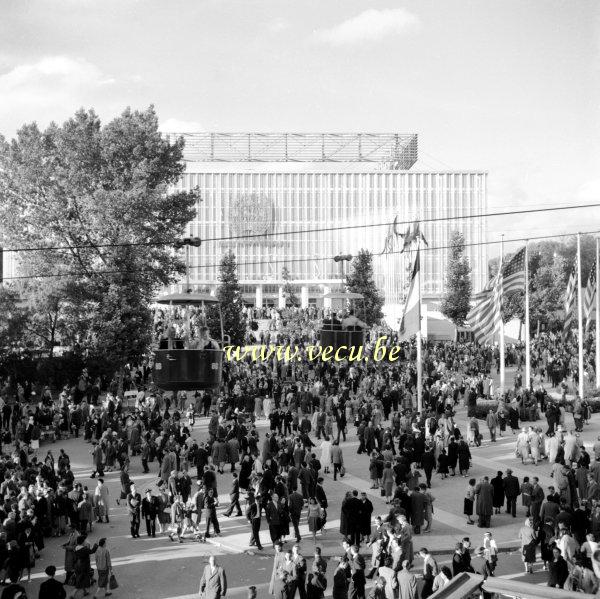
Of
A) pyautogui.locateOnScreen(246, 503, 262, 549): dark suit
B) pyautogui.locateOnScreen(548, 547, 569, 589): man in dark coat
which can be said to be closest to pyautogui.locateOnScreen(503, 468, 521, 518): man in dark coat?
pyautogui.locateOnScreen(548, 547, 569, 589): man in dark coat

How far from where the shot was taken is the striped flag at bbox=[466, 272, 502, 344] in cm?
2922

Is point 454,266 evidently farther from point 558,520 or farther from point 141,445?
point 558,520

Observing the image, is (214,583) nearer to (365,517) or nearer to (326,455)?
(365,517)

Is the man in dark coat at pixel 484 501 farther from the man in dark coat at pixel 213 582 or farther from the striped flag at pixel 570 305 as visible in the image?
the striped flag at pixel 570 305

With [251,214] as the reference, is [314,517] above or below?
below

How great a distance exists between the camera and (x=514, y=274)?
29453 mm

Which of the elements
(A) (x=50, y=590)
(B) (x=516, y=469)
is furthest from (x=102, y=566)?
(B) (x=516, y=469)

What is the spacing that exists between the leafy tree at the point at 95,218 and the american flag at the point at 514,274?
15.0 metres

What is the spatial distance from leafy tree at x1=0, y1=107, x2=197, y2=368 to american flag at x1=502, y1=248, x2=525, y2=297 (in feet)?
49.2

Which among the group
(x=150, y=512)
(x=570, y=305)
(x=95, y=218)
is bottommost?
(x=150, y=512)

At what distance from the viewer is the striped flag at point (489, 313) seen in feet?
95.9

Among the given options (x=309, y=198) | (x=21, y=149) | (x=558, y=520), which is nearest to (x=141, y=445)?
(x=558, y=520)

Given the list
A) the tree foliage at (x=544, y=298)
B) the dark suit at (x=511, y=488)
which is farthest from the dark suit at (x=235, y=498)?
the tree foliage at (x=544, y=298)

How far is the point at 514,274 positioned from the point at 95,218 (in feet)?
60.0
